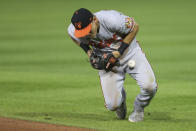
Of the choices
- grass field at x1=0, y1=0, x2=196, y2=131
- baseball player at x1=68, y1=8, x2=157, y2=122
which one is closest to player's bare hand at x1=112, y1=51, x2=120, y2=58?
baseball player at x1=68, y1=8, x2=157, y2=122

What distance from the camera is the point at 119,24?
7824mm

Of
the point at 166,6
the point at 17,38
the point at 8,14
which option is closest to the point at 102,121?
the point at 17,38

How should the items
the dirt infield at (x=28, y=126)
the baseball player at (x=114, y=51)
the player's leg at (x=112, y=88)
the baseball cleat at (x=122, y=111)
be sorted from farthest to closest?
the baseball cleat at (x=122, y=111), the player's leg at (x=112, y=88), the baseball player at (x=114, y=51), the dirt infield at (x=28, y=126)

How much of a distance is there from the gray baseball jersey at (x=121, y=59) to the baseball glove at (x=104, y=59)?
80mm

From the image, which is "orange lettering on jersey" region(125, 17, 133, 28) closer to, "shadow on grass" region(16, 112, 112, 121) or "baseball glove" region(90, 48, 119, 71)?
"baseball glove" region(90, 48, 119, 71)

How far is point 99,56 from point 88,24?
0.62 m

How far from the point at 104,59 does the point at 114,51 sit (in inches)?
7.5

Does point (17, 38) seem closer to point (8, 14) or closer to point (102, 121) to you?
point (8, 14)

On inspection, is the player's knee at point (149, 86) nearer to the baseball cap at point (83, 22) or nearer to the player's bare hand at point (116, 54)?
the player's bare hand at point (116, 54)

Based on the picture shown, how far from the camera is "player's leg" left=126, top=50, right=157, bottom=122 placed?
7973 mm

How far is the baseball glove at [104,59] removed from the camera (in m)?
8.04

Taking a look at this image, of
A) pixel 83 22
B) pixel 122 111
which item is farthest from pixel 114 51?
pixel 122 111

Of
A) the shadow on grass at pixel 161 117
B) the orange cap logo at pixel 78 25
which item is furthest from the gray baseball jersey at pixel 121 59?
the shadow on grass at pixel 161 117

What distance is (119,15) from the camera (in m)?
7.90
